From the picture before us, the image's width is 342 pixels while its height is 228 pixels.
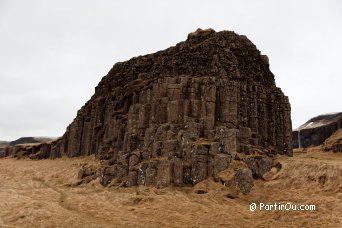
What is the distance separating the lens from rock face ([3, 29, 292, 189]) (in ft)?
86.7

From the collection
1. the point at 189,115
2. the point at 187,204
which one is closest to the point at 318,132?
the point at 189,115

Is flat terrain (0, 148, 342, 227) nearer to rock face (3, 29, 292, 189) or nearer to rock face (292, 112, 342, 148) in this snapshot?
rock face (3, 29, 292, 189)

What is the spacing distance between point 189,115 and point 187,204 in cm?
1099

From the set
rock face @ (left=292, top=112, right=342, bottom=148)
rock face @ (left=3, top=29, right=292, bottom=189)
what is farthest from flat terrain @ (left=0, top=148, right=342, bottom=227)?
rock face @ (left=292, top=112, right=342, bottom=148)

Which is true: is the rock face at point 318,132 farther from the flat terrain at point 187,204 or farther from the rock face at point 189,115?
the flat terrain at point 187,204

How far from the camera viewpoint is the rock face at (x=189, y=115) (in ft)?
86.7

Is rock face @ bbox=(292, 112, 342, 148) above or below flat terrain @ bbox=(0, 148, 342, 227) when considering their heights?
above

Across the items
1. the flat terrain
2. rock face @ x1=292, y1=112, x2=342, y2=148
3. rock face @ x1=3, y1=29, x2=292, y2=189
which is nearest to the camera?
the flat terrain

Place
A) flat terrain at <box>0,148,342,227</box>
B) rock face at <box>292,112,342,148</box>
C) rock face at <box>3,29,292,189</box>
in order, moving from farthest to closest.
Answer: rock face at <box>292,112,342,148</box> < rock face at <box>3,29,292,189</box> < flat terrain at <box>0,148,342,227</box>

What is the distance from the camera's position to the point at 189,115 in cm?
3120

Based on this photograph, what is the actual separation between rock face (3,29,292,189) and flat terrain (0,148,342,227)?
5.90 ft

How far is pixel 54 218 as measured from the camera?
61.7ft

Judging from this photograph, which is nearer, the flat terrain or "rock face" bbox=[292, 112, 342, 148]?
the flat terrain

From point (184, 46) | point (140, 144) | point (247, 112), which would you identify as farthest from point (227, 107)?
point (184, 46)
